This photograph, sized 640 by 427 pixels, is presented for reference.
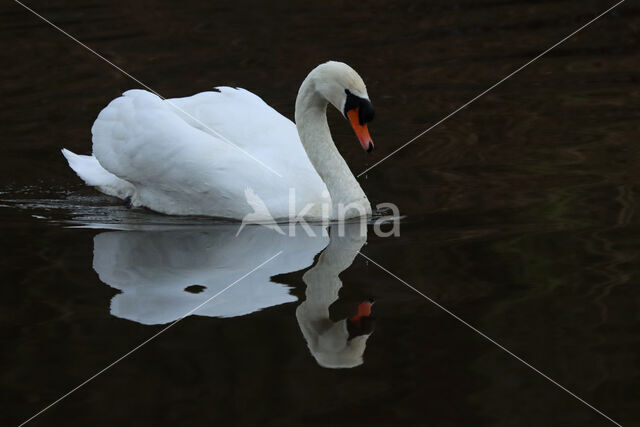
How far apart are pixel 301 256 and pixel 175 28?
752 centimetres

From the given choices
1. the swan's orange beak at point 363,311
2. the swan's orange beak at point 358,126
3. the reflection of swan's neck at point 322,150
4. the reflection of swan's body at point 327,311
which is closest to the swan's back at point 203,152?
the reflection of swan's neck at point 322,150

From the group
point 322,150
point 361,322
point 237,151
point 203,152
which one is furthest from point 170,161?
point 361,322

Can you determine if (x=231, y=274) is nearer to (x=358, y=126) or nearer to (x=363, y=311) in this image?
(x=363, y=311)

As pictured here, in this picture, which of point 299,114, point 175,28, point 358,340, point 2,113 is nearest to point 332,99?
point 299,114

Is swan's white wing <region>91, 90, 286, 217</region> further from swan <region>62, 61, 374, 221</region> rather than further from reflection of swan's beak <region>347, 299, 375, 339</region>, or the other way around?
reflection of swan's beak <region>347, 299, 375, 339</region>

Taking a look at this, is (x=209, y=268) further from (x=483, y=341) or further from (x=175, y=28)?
(x=175, y=28)

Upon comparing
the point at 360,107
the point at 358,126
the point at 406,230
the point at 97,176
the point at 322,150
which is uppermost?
the point at 360,107

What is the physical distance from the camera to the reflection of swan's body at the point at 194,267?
5.69 meters

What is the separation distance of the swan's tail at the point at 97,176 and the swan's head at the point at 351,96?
6.01 ft

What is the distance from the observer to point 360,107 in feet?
22.8

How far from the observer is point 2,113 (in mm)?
10211

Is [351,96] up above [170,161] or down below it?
above

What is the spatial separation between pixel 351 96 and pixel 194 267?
1488 millimetres

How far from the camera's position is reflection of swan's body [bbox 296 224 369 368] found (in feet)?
16.5
